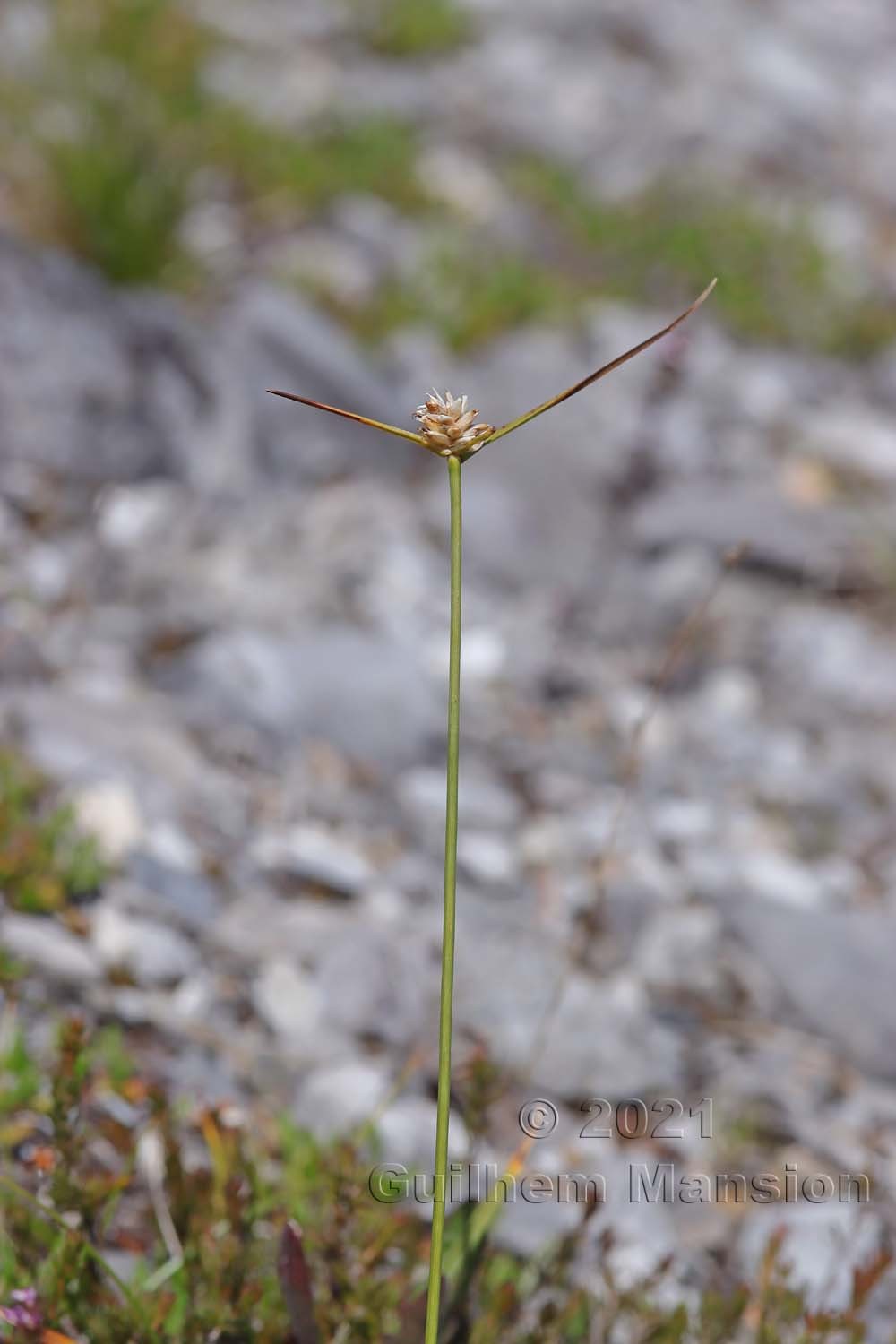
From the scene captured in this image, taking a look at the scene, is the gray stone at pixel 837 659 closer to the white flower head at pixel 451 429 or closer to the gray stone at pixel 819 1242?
the gray stone at pixel 819 1242

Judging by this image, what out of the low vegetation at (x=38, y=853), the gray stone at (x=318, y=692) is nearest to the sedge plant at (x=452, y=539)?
the low vegetation at (x=38, y=853)

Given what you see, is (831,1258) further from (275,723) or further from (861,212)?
(861,212)

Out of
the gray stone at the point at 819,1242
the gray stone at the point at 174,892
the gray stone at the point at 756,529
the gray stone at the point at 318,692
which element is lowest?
the gray stone at the point at 819,1242

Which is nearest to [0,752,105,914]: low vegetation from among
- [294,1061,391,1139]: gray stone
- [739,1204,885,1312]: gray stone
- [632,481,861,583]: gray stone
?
[294,1061,391,1139]: gray stone

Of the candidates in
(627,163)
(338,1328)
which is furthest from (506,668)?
(627,163)

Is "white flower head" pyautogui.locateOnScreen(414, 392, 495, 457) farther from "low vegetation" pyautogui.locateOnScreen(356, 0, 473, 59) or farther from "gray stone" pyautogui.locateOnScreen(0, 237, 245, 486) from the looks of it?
"low vegetation" pyautogui.locateOnScreen(356, 0, 473, 59)

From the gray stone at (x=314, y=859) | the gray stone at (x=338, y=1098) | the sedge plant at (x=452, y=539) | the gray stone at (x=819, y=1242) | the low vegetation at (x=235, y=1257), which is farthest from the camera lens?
the gray stone at (x=314, y=859)
